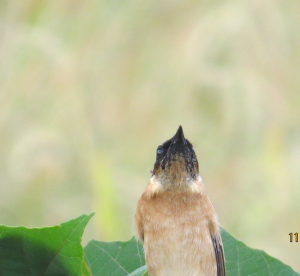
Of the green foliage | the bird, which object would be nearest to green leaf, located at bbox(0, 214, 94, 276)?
the green foliage

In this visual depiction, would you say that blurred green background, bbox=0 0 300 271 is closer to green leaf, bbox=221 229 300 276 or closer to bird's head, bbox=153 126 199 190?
bird's head, bbox=153 126 199 190

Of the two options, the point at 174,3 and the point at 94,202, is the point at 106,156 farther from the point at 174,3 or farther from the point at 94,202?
the point at 174,3

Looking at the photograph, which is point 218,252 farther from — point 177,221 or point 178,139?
point 178,139

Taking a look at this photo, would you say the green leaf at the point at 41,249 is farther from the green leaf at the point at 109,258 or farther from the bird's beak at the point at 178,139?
the bird's beak at the point at 178,139

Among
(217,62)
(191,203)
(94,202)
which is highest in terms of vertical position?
(217,62)

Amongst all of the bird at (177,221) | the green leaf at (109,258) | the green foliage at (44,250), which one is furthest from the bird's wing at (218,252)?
the green foliage at (44,250)

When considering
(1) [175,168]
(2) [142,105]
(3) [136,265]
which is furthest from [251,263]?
(2) [142,105]

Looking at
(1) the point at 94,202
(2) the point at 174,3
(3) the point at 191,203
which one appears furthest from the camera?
(2) the point at 174,3

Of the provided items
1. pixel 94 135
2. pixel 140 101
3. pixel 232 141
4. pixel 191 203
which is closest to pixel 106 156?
pixel 94 135
